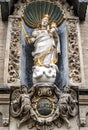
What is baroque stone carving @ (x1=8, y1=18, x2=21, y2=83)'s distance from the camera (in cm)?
903

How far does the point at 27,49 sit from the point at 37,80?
1.54 m

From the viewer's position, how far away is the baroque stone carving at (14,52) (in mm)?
9031

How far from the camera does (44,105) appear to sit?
27.2 feet

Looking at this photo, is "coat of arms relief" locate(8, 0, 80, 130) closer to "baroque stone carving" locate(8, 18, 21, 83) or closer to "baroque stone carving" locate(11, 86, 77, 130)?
"baroque stone carving" locate(11, 86, 77, 130)

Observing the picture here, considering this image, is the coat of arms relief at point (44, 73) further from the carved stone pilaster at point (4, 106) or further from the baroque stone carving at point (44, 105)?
the carved stone pilaster at point (4, 106)

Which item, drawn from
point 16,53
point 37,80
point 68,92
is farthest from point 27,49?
point 68,92

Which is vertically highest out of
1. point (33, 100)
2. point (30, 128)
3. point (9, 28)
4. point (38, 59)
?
point (9, 28)

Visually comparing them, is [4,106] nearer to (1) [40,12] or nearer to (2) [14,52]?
(2) [14,52]

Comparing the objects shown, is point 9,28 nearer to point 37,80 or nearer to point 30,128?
point 37,80

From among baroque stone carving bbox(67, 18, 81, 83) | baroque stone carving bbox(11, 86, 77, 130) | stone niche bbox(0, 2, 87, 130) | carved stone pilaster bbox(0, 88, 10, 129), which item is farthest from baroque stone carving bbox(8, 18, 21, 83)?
baroque stone carving bbox(67, 18, 81, 83)

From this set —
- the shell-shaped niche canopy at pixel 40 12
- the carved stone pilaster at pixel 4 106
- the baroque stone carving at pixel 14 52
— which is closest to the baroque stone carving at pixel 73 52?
the shell-shaped niche canopy at pixel 40 12

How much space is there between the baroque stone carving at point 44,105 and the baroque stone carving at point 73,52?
725mm

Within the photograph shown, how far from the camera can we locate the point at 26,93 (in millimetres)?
8359

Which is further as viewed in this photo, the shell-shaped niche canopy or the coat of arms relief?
the shell-shaped niche canopy
